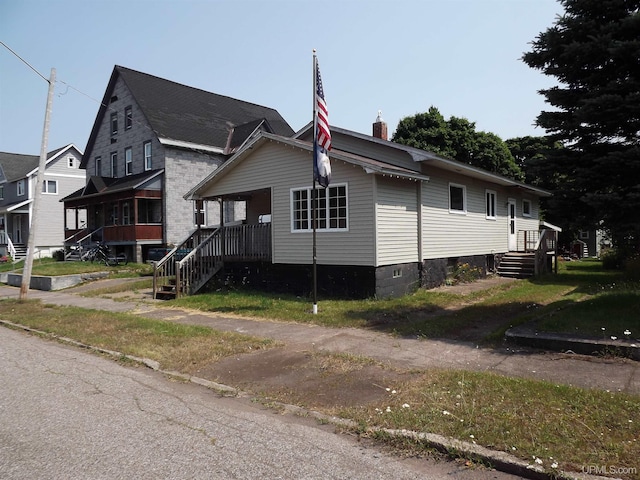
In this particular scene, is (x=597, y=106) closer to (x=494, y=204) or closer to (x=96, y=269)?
(x=494, y=204)

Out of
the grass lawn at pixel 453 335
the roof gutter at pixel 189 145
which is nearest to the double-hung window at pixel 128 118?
the roof gutter at pixel 189 145

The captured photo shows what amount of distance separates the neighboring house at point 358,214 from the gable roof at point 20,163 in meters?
28.5

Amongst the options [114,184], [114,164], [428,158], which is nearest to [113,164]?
[114,164]

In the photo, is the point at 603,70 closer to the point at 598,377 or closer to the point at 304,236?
the point at 598,377

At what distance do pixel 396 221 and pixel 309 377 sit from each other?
316 inches

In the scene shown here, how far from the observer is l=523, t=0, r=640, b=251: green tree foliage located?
26.5 ft

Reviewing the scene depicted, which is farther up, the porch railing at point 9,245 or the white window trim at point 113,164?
the white window trim at point 113,164

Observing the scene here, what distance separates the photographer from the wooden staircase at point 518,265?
18766mm

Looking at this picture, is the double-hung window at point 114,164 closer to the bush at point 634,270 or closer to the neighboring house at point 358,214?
the neighboring house at point 358,214

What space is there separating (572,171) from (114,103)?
29.8 metres

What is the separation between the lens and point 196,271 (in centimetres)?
1623

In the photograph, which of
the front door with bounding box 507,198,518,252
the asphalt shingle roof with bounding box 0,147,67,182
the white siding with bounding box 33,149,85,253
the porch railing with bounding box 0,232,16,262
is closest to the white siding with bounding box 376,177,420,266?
the front door with bounding box 507,198,518,252

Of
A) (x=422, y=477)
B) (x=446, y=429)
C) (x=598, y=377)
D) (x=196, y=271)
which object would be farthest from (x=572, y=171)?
(x=196, y=271)

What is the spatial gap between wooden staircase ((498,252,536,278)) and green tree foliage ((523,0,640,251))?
10037 millimetres
